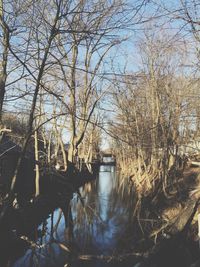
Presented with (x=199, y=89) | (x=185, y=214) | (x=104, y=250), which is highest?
(x=199, y=89)

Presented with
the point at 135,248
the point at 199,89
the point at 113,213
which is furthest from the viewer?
the point at 113,213

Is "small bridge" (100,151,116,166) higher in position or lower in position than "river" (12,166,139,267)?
higher

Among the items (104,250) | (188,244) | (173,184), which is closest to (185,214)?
(188,244)

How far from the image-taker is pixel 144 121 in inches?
1046

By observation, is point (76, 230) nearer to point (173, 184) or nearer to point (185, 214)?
point (185, 214)

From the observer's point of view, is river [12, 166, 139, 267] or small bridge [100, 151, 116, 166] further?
small bridge [100, 151, 116, 166]

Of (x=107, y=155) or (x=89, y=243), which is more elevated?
(x=107, y=155)

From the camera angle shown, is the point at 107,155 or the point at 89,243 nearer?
the point at 89,243

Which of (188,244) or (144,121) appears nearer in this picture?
(188,244)

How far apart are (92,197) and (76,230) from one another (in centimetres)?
1133

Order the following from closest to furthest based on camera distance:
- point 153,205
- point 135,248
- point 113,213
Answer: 1. point 135,248
2. point 153,205
3. point 113,213

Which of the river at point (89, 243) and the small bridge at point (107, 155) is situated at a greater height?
the small bridge at point (107, 155)

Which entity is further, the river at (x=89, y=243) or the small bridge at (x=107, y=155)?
the small bridge at (x=107, y=155)

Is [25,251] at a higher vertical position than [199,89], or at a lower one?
lower
